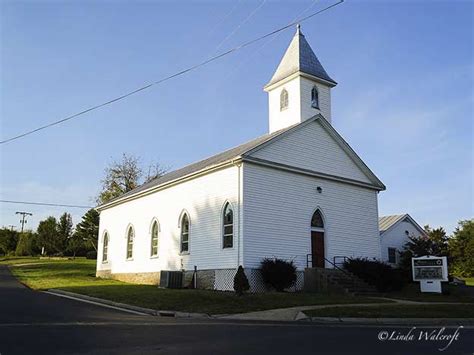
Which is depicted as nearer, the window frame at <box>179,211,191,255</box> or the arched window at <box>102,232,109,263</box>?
the window frame at <box>179,211,191,255</box>

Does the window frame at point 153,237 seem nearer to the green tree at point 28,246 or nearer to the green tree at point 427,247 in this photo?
the green tree at point 427,247

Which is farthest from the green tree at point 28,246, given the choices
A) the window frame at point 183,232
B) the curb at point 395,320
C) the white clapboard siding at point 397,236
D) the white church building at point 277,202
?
the curb at point 395,320

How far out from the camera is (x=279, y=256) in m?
24.8

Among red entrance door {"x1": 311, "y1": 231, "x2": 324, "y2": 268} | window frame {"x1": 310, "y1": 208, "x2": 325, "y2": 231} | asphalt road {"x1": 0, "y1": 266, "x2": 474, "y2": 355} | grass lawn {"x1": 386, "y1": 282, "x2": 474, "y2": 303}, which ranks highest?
window frame {"x1": 310, "y1": 208, "x2": 325, "y2": 231}

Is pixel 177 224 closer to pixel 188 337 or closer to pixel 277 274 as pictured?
pixel 277 274

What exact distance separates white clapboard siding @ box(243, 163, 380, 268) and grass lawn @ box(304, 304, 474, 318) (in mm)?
7757

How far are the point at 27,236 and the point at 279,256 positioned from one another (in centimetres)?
7902

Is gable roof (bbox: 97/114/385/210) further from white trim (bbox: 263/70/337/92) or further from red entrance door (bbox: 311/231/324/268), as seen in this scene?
red entrance door (bbox: 311/231/324/268)

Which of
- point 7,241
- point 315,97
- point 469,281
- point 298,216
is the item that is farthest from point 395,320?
point 7,241

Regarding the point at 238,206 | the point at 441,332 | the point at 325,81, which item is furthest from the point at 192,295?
the point at 325,81

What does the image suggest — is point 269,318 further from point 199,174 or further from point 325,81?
point 325,81

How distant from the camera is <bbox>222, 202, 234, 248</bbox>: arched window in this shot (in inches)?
963

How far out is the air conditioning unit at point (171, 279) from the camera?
86.2ft

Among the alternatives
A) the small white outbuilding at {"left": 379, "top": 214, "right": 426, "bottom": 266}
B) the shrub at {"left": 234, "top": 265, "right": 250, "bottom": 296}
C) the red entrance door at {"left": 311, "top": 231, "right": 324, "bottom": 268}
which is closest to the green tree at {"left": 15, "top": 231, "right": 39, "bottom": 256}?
the small white outbuilding at {"left": 379, "top": 214, "right": 426, "bottom": 266}
